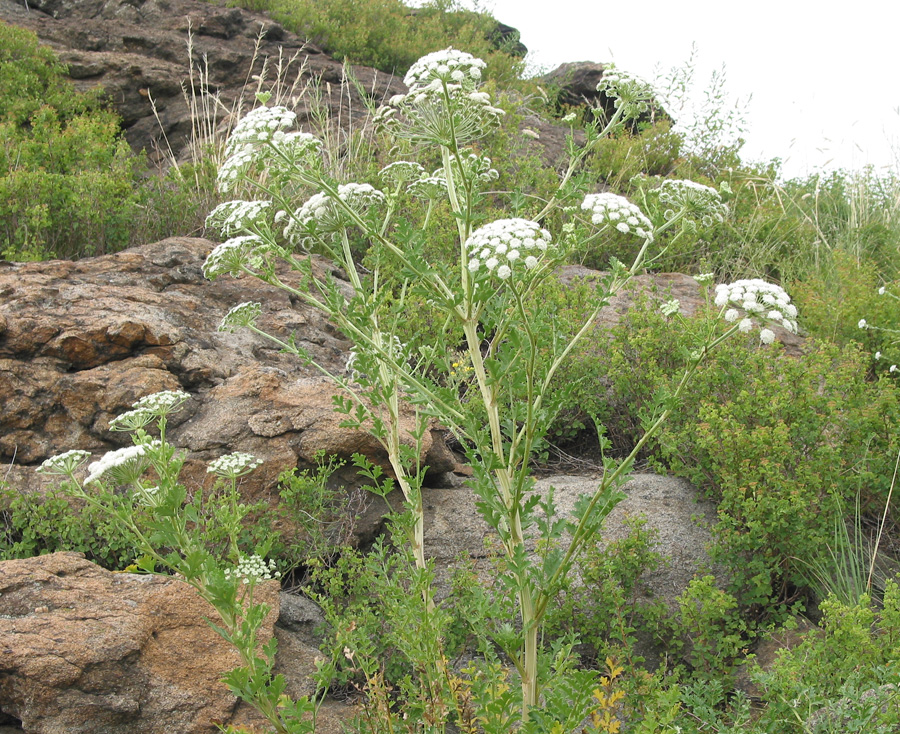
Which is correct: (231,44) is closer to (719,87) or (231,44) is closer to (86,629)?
(719,87)

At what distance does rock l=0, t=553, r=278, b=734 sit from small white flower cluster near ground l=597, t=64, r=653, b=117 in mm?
2678

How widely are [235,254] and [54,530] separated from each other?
183 centimetres

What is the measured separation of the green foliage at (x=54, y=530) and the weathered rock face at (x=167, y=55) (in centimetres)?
698

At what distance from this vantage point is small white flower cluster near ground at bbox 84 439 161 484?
2.50 m

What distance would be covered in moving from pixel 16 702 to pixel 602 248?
6.23m

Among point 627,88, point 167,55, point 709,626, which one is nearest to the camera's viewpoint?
point 627,88

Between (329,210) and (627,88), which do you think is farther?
(329,210)

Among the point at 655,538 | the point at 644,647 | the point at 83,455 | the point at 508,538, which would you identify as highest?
the point at 508,538

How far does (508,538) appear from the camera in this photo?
2.49 m

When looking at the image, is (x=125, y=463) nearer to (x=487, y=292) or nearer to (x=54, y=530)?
(x=487, y=292)

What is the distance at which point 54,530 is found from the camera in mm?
3857

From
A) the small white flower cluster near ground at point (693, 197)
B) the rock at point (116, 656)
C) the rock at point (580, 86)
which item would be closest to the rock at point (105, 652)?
the rock at point (116, 656)

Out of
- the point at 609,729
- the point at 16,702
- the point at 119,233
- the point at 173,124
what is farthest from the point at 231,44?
the point at 609,729

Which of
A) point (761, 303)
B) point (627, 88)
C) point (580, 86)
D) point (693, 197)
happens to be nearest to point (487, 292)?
point (761, 303)
